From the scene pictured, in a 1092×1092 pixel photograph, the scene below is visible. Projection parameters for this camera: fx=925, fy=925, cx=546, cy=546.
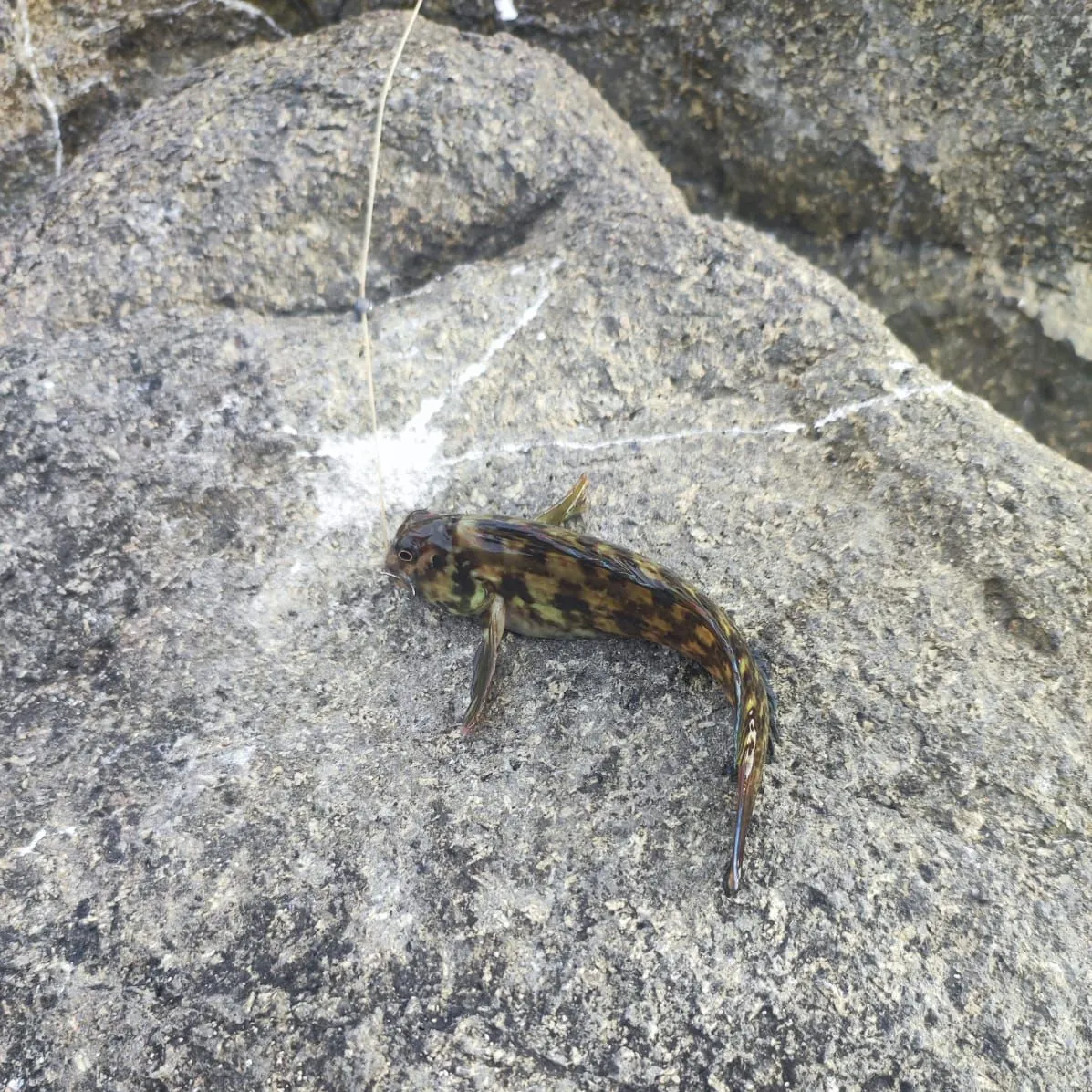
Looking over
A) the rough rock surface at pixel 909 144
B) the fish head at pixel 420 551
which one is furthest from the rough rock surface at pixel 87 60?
the fish head at pixel 420 551

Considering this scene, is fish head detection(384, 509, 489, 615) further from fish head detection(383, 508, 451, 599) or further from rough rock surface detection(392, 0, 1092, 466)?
rough rock surface detection(392, 0, 1092, 466)

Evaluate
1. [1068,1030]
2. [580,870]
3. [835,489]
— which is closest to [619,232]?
[835,489]

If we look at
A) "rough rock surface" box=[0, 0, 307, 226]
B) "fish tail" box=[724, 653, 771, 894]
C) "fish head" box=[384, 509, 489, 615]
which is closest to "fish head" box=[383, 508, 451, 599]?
"fish head" box=[384, 509, 489, 615]

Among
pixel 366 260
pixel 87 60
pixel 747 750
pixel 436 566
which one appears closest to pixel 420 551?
pixel 436 566

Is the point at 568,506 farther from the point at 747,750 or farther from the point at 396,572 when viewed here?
the point at 747,750

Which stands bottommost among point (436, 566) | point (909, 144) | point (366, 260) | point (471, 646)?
point (471, 646)

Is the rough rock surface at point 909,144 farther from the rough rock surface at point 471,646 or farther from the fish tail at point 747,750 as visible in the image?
the fish tail at point 747,750

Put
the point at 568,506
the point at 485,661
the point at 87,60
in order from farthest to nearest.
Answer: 1. the point at 87,60
2. the point at 568,506
3. the point at 485,661
